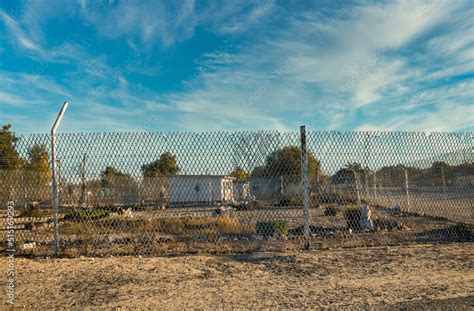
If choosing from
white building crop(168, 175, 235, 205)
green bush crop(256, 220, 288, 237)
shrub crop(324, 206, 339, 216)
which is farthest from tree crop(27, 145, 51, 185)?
shrub crop(324, 206, 339, 216)

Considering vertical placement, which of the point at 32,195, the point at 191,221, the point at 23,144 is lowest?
the point at 191,221

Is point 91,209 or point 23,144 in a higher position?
point 23,144

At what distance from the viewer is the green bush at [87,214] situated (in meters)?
6.95

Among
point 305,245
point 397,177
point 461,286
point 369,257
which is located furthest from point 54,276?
point 397,177

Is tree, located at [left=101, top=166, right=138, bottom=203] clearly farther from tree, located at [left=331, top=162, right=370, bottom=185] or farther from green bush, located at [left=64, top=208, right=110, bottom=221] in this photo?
tree, located at [left=331, top=162, right=370, bottom=185]

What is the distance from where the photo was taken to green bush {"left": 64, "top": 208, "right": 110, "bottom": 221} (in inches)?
273

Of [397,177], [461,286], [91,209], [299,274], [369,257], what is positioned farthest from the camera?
[397,177]

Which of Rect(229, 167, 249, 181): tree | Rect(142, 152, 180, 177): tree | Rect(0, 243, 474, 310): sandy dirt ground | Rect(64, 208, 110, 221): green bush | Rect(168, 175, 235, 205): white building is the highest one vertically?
Rect(142, 152, 180, 177): tree

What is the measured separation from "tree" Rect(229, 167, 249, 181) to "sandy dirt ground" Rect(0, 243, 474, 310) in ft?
4.94

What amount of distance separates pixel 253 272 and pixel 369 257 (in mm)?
2106

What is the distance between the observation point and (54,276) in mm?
5137

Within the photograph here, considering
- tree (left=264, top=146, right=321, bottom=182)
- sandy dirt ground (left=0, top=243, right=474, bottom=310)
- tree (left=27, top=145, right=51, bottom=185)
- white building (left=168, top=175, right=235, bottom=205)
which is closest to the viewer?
sandy dirt ground (left=0, top=243, right=474, bottom=310)

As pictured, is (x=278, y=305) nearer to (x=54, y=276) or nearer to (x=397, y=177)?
(x=54, y=276)

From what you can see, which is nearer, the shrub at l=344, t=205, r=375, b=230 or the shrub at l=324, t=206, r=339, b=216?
the shrub at l=344, t=205, r=375, b=230
